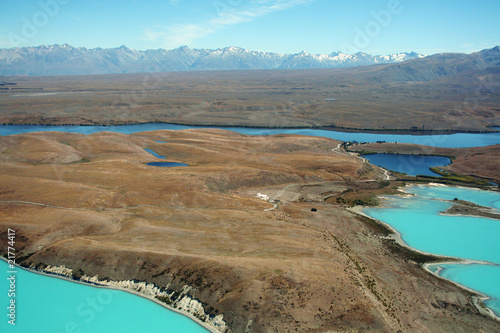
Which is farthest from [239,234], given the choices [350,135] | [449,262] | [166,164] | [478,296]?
[350,135]

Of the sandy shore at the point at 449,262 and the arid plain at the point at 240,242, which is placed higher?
the arid plain at the point at 240,242

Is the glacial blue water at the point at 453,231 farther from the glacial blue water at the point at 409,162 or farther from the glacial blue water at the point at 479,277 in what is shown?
the glacial blue water at the point at 409,162

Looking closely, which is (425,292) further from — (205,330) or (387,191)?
(387,191)

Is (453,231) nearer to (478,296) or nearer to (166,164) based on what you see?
(478,296)

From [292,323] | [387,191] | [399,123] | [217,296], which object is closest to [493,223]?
[387,191]

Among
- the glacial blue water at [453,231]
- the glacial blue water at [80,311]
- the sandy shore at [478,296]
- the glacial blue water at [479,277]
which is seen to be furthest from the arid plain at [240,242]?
the glacial blue water at [453,231]

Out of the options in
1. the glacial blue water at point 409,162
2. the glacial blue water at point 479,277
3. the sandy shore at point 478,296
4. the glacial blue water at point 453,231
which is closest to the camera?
the sandy shore at point 478,296
